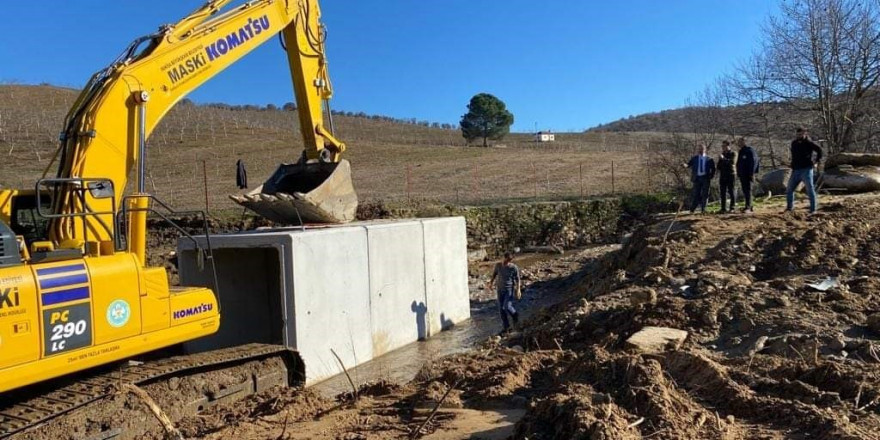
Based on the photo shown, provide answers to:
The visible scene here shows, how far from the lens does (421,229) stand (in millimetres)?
13172

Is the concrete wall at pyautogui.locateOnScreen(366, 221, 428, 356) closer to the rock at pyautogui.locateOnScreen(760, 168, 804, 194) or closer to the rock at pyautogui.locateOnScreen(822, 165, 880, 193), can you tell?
the rock at pyautogui.locateOnScreen(760, 168, 804, 194)

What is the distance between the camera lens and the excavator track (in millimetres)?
6027

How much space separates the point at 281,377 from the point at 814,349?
5.85 m

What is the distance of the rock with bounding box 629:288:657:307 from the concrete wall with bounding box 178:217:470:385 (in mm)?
3964

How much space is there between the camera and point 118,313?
6.32 meters

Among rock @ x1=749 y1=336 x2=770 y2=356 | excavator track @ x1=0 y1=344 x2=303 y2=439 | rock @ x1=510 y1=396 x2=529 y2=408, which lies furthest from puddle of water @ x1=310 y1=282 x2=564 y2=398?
rock @ x1=749 y1=336 x2=770 y2=356

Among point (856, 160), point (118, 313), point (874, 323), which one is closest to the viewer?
point (118, 313)

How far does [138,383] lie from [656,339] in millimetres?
5496

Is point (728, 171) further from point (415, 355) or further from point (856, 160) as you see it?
→ point (415, 355)

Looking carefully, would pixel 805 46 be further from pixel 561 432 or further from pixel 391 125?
pixel 391 125

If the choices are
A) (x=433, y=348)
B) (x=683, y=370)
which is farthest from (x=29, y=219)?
(x=433, y=348)

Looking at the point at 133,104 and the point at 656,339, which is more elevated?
the point at 133,104

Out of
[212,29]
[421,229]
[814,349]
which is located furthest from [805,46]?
[212,29]

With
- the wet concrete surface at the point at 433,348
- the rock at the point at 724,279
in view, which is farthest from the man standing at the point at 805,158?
the wet concrete surface at the point at 433,348
